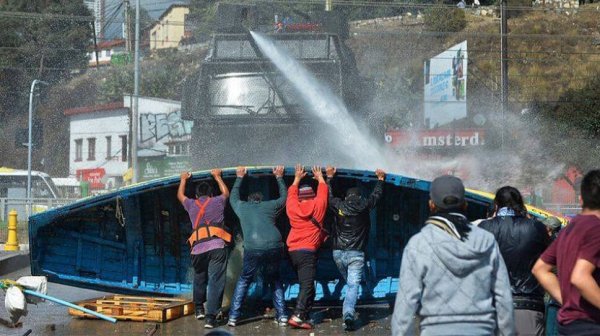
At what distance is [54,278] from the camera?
10.8 meters

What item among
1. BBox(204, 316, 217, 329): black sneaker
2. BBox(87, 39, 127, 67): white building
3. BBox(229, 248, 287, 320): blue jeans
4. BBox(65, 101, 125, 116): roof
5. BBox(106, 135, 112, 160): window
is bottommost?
BBox(204, 316, 217, 329): black sneaker

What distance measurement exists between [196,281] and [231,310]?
461 mm

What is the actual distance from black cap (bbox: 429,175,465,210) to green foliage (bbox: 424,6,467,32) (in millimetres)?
49012

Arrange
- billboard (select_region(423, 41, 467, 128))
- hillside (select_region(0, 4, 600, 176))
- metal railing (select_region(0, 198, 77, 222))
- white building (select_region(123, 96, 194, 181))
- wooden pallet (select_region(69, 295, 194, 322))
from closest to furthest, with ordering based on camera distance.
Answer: wooden pallet (select_region(69, 295, 194, 322)), metal railing (select_region(0, 198, 77, 222)), billboard (select_region(423, 41, 467, 128)), hillside (select_region(0, 4, 600, 176)), white building (select_region(123, 96, 194, 181))

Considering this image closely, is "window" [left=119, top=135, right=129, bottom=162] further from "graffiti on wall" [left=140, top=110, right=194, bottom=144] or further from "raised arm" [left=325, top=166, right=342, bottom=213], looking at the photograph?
"raised arm" [left=325, top=166, right=342, bottom=213]

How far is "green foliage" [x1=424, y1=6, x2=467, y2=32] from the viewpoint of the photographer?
52938mm

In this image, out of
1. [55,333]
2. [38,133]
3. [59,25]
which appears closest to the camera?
[55,333]

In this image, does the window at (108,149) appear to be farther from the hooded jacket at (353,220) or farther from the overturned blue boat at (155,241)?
the hooded jacket at (353,220)

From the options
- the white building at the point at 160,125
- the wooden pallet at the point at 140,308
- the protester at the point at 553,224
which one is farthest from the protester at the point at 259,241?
the white building at the point at 160,125

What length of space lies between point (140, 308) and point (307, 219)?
2.06 m

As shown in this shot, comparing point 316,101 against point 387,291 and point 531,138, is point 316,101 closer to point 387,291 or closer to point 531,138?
point 387,291

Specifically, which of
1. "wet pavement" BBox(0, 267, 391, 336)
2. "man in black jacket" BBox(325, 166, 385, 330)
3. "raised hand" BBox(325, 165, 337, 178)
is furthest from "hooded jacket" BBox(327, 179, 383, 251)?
"wet pavement" BBox(0, 267, 391, 336)

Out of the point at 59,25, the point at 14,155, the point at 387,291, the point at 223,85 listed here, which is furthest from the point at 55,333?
the point at 59,25

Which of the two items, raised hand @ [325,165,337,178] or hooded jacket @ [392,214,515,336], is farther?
raised hand @ [325,165,337,178]
